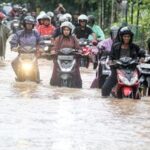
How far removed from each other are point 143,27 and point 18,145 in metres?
17.3

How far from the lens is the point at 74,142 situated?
9.17 metres

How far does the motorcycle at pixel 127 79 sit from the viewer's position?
13.7m

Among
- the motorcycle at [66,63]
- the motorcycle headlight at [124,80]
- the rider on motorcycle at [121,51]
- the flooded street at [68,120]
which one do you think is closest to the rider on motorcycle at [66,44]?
the motorcycle at [66,63]

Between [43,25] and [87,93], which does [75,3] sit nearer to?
[43,25]

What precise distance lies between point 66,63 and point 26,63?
1.01m

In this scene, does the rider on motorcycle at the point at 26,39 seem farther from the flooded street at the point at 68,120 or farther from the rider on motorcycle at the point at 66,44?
the flooded street at the point at 68,120

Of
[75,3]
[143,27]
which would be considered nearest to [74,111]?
[143,27]

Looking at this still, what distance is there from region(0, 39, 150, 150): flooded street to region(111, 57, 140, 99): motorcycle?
213 mm

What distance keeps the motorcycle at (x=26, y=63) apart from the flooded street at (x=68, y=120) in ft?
2.19

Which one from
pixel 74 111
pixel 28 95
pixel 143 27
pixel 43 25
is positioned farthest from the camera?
pixel 143 27

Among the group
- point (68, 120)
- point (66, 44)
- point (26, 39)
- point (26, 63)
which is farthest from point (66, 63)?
point (68, 120)

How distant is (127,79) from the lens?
539 inches

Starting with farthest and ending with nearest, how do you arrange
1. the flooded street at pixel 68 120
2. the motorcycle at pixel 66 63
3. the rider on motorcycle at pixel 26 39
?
the rider on motorcycle at pixel 26 39, the motorcycle at pixel 66 63, the flooded street at pixel 68 120

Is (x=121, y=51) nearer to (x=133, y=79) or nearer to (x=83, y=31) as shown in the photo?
(x=133, y=79)
